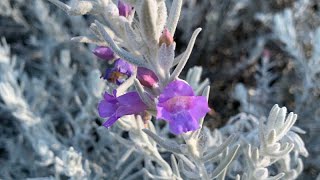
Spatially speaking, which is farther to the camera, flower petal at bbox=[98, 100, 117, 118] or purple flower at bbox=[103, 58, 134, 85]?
purple flower at bbox=[103, 58, 134, 85]

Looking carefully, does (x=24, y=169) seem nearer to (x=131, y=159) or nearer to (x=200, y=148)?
(x=131, y=159)

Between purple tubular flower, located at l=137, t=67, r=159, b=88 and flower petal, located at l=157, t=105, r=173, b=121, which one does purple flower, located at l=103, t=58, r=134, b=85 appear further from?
flower petal, located at l=157, t=105, r=173, b=121

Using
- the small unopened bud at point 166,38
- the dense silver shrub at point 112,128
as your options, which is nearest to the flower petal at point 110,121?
the dense silver shrub at point 112,128

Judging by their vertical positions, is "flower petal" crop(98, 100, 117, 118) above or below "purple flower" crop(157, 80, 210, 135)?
below

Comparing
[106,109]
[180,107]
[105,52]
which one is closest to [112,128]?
[105,52]

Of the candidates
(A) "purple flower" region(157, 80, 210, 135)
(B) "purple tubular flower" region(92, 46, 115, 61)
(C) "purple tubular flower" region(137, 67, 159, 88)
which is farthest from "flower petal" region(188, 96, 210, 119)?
(B) "purple tubular flower" region(92, 46, 115, 61)

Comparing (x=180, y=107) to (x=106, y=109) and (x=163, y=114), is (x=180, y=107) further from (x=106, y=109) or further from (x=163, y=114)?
(x=106, y=109)

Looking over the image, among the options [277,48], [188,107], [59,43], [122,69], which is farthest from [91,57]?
[188,107]

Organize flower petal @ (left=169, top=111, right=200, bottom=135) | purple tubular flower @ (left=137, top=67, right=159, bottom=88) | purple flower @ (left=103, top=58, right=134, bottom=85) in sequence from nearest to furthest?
flower petal @ (left=169, top=111, right=200, bottom=135) → purple tubular flower @ (left=137, top=67, right=159, bottom=88) → purple flower @ (left=103, top=58, right=134, bottom=85)
